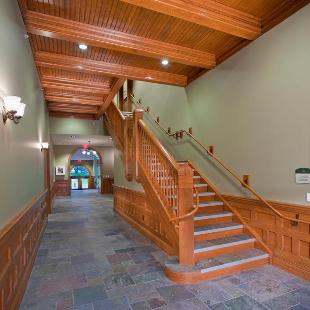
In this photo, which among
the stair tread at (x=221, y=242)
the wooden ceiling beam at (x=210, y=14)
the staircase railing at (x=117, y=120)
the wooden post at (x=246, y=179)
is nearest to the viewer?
the wooden ceiling beam at (x=210, y=14)

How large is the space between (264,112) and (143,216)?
328cm

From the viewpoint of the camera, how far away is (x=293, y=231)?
3146 millimetres

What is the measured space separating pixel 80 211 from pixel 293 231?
6.79 metres

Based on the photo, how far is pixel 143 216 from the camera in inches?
203

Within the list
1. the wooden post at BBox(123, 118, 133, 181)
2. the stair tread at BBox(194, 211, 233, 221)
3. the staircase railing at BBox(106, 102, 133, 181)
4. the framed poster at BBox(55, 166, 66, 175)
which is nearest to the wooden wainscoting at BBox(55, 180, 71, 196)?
the framed poster at BBox(55, 166, 66, 175)

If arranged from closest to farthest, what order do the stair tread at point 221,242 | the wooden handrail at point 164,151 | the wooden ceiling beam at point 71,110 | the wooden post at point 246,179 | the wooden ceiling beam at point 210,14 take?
the wooden ceiling beam at point 210,14
the wooden handrail at point 164,151
the stair tread at point 221,242
the wooden post at point 246,179
the wooden ceiling beam at point 71,110

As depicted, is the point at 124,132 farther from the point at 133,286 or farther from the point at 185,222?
the point at 133,286

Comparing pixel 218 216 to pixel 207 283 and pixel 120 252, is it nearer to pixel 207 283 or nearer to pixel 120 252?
pixel 207 283

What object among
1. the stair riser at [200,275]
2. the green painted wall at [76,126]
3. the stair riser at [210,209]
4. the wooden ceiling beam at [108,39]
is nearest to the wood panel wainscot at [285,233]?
the stair riser at [200,275]

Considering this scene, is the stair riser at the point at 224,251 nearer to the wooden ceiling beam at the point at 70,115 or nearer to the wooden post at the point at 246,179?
the wooden post at the point at 246,179

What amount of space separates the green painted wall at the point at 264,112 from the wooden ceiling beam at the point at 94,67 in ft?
3.63

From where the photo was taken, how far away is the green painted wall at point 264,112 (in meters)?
3.02

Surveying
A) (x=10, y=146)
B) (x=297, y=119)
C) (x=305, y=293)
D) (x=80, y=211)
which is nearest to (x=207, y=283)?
(x=305, y=293)

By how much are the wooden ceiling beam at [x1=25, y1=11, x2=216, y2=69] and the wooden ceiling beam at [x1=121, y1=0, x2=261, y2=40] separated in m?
0.93
